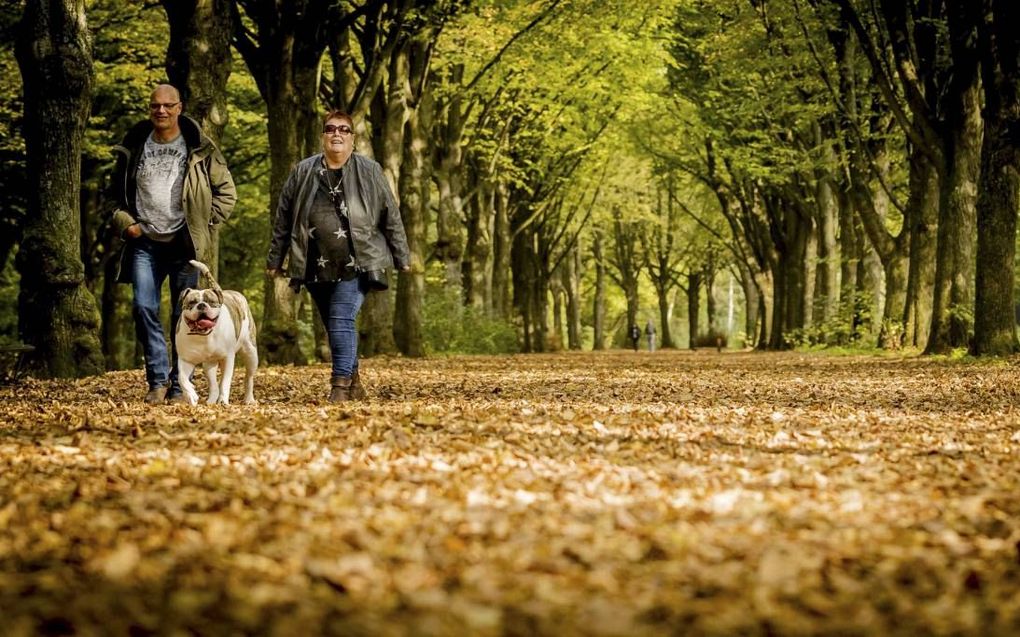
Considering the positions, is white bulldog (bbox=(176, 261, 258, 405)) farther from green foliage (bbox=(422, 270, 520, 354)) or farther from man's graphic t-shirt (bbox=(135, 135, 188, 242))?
green foliage (bbox=(422, 270, 520, 354))

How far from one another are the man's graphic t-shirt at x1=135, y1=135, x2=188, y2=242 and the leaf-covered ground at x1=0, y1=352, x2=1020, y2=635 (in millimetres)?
1530

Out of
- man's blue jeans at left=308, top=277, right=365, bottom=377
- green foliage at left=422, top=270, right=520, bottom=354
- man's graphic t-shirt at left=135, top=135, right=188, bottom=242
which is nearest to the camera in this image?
man's graphic t-shirt at left=135, top=135, right=188, bottom=242

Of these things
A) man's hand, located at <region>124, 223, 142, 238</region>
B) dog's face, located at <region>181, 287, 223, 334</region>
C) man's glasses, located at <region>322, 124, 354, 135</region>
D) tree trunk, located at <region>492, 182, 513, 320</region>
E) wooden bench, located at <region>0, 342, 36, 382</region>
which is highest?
tree trunk, located at <region>492, 182, 513, 320</region>

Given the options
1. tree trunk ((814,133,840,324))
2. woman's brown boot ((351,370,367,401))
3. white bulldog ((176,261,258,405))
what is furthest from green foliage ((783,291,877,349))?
white bulldog ((176,261,258,405))

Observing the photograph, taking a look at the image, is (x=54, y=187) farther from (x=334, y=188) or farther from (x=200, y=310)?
(x=200, y=310)

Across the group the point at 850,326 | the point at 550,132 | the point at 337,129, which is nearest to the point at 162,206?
the point at 337,129

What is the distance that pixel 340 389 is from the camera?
9.39 metres

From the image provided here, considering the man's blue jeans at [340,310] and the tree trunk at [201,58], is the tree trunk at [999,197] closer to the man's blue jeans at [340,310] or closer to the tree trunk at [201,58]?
the tree trunk at [201,58]

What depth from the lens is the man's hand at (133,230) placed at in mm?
8852

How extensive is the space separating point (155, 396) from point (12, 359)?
3623 millimetres

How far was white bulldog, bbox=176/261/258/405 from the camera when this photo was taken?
833cm

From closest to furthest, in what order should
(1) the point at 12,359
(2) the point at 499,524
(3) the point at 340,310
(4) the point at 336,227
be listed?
1. (2) the point at 499,524
2. (4) the point at 336,227
3. (3) the point at 340,310
4. (1) the point at 12,359

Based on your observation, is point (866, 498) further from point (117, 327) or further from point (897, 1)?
point (117, 327)

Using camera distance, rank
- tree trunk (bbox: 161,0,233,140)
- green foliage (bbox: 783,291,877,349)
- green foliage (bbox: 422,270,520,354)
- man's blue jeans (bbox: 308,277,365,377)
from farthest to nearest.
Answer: green foliage (bbox: 783,291,877,349), green foliage (bbox: 422,270,520,354), tree trunk (bbox: 161,0,233,140), man's blue jeans (bbox: 308,277,365,377)
